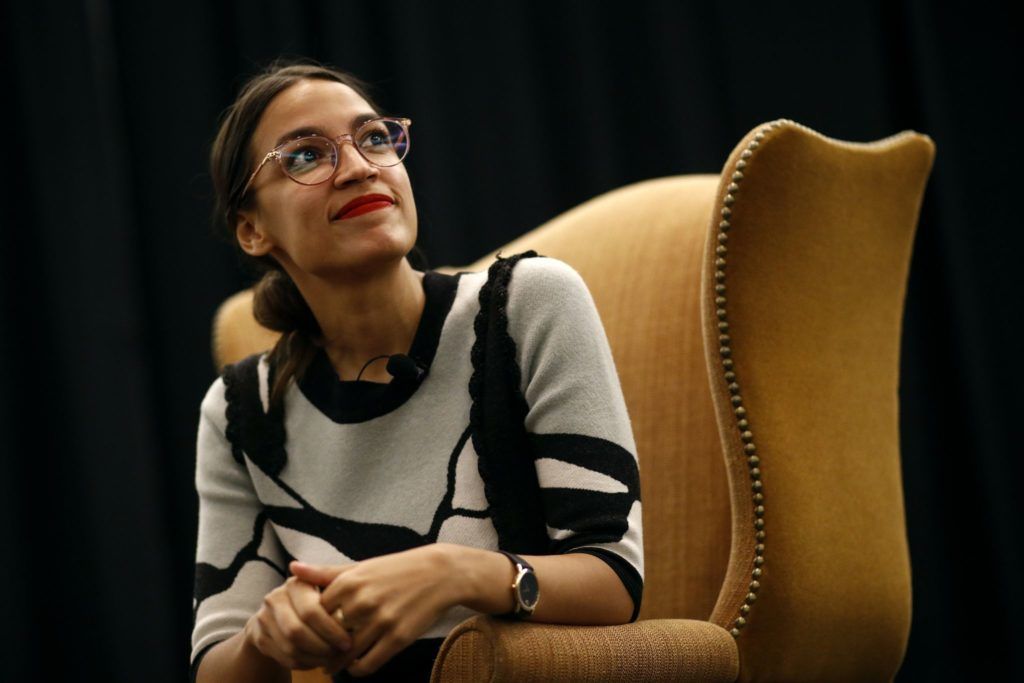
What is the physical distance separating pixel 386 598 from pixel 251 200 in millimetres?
646

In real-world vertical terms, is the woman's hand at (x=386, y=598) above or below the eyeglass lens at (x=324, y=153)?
below

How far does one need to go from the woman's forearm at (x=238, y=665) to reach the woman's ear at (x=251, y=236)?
1.54 ft

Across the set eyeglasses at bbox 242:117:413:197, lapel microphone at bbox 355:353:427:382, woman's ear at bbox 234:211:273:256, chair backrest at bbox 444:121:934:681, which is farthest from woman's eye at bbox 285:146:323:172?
chair backrest at bbox 444:121:934:681

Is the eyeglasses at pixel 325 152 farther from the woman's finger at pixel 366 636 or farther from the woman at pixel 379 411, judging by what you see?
the woman's finger at pixel 366 636

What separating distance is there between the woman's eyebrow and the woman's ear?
123mm

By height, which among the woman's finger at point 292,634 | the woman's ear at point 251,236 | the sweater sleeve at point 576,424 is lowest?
the woman's finger at point 292,634

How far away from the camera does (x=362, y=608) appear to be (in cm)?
91

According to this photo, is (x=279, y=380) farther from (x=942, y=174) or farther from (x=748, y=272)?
(x=942, y=174)

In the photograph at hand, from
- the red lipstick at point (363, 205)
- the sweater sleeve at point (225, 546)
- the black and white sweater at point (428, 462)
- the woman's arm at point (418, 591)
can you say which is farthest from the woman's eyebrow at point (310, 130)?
the woman's arm at point (418, 591)

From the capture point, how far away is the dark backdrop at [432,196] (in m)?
2.45

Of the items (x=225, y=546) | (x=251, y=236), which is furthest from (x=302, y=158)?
(x=225, y=546)

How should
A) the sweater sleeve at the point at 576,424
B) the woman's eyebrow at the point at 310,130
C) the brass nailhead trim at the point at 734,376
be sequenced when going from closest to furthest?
the sweater sleeve at the point at 576,424 < the brass nailhead trim at the point at 734,376 < the woman's eyebrow at the point at 310,130

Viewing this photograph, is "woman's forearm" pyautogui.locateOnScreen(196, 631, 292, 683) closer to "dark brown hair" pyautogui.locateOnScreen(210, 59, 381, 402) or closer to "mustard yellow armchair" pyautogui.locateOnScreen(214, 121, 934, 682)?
"dark brown hair" pyautogui.locateOnScreen(210, 59, 381, 402)

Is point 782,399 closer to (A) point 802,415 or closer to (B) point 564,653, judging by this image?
(A) point 802,415
